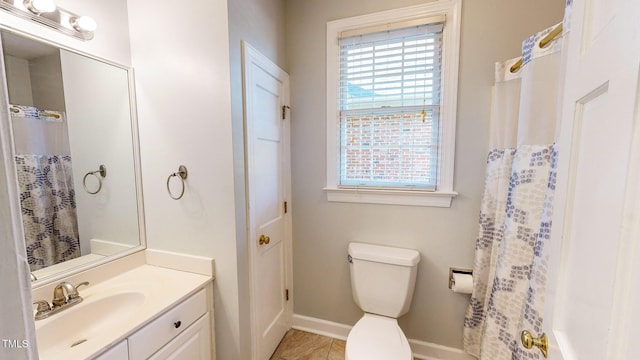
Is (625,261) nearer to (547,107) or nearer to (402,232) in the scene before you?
(547,107)

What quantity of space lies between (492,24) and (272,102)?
1378 millimetres

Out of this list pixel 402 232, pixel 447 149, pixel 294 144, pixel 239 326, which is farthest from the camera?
pixel 294 144

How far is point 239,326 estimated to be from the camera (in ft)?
4.52

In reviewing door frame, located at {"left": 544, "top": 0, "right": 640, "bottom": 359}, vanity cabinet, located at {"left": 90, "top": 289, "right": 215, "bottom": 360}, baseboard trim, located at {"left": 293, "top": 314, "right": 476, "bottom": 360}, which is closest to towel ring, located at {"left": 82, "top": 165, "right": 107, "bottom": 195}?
vanity cabinet, located at {"left": 90, "top": 289, "right": 215, "bottom": 360}

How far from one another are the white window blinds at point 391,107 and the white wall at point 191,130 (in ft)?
2.73

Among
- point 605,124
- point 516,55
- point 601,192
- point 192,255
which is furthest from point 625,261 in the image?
point 192,255

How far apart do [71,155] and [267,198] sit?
995 millimetres

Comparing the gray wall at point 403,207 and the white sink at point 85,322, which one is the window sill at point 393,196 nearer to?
the gray wall at point 403,207

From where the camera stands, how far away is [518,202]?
118 centimetres

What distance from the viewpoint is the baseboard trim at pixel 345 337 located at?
1.71m

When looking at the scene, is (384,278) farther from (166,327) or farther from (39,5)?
(39,5)

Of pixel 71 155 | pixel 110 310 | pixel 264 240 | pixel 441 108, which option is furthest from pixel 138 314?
pixel 441 108

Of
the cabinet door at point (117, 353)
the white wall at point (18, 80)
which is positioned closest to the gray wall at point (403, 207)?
the cabinet door at point (117, 353)

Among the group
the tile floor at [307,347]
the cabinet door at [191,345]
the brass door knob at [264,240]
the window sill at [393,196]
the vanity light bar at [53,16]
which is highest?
the vanity light bar at [53,16]
